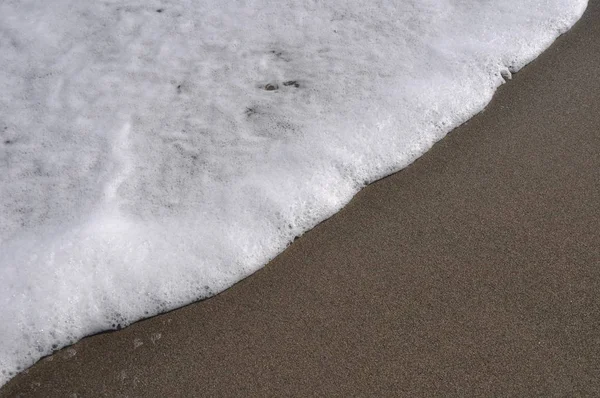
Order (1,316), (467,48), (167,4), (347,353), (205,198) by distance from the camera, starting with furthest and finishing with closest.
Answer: (167,4), (467,48), (205,198), (1,316), (347,353)

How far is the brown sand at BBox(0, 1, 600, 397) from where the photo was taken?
5.90 ft

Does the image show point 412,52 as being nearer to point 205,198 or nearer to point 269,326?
point 205,198

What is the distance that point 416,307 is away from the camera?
1.94 metres

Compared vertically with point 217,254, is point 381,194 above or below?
above

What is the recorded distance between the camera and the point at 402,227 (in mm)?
2160

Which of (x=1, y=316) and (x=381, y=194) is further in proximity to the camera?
(x=381, y=194)

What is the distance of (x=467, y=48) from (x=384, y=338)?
1.50 m

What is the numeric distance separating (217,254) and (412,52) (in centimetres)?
133

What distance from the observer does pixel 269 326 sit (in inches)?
76.8

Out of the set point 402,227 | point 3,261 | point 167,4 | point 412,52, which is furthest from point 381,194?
point 167,4

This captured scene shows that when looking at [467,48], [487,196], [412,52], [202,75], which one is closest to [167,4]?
[202,75]

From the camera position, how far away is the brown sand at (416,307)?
1799 mm

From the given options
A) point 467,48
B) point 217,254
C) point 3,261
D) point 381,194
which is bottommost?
point 3,261

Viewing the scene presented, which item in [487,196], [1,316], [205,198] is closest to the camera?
[1,316]
